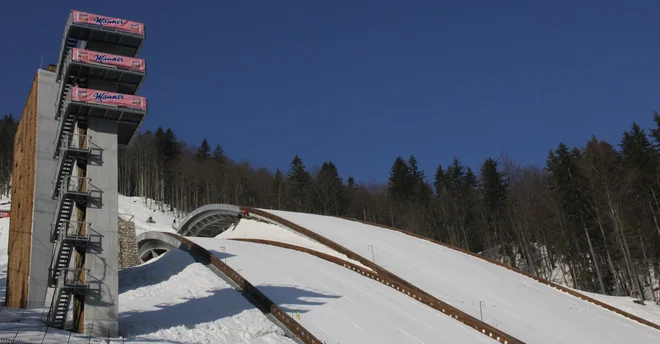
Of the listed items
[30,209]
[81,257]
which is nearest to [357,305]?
[81,257]

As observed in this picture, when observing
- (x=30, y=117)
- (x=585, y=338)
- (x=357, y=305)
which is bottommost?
(x=585, y=338)

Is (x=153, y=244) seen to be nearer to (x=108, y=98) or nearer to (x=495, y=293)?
(x=108, y=98)

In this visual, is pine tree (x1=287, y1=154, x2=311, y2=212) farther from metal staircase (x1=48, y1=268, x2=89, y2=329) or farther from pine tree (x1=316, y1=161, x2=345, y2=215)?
metal staircase (x1=48, y1=268, x2=89, y2=329)

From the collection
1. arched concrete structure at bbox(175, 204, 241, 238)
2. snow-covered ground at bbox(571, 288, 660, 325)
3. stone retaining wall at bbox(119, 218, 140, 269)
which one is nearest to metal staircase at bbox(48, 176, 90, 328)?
stone retaining wall at bbox(119, 218, 140, 269)

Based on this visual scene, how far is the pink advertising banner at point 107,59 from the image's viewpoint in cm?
2392

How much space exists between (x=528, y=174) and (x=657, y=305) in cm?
3696

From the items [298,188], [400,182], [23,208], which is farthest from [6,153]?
[23,208]

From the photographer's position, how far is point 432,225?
67750mm

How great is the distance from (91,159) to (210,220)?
3287cm

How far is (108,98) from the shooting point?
940 inches

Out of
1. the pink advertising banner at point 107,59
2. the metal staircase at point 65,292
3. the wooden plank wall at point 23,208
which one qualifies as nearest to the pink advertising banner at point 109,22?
the pink advertising banner at point 107,59

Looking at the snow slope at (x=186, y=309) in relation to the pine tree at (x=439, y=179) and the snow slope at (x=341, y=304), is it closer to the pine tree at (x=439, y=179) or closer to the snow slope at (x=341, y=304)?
the snow slope at (x=341, y=304)

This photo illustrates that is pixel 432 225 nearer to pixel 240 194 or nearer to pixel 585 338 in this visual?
pixel 240 194

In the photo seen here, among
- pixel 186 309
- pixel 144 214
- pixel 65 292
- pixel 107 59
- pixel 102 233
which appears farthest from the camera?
pixel 144 214
